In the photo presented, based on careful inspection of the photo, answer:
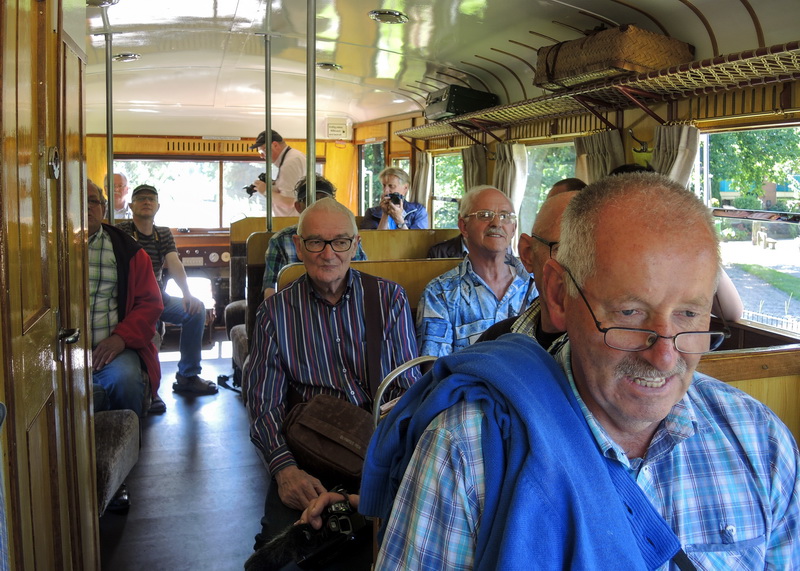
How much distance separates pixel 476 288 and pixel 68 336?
5.55 feet

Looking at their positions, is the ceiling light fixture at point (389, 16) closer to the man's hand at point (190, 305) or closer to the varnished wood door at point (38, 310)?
the man's hand at point (190, 305)

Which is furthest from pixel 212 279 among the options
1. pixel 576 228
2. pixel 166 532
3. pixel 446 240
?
pixel 576 228

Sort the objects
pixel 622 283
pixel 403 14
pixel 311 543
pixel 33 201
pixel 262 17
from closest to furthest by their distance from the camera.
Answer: pixel 622 283, pixel 33 201, pixel 311 543, pixel 403 14, pixel 262 17

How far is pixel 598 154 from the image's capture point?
530cm

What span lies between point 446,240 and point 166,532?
315 centimetres

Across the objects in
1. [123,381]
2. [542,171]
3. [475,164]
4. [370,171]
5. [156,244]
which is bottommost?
[123,381]

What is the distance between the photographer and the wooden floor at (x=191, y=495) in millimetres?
3188

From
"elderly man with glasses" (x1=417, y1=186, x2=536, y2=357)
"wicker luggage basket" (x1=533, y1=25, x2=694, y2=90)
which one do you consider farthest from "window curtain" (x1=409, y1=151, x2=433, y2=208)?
"elderly man with glasses" (x1=417, y1=186, x2=536, y2=357)

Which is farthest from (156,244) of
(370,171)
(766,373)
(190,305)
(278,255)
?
(370,171)

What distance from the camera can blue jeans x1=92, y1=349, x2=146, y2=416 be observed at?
3.65m

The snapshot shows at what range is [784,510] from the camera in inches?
48.0

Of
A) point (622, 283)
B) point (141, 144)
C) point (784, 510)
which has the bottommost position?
point (784, 510)

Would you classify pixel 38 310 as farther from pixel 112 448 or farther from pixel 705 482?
pixel 112 448

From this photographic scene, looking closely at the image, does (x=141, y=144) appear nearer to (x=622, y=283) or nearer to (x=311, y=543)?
(x=311, y=543)
